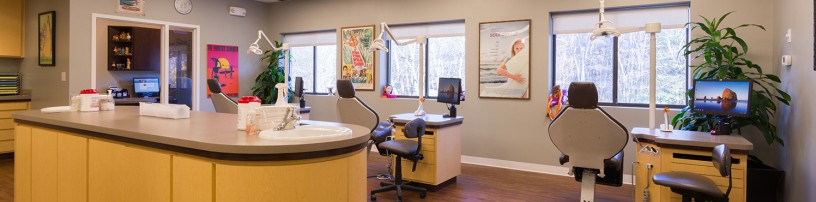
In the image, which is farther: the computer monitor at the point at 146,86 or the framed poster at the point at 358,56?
the computer monitor at the point at 146,86

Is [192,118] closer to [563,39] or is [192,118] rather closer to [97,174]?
[97,174]

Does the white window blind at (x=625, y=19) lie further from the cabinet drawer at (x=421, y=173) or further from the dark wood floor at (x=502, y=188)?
the cabinet drawer at (x=421, y=173)

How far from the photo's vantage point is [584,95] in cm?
338

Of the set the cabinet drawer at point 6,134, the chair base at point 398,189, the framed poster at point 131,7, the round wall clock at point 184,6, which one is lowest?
the chair base at point 398,189

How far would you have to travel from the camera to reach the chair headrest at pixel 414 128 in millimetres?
4113

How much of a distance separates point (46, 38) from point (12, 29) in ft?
2.29

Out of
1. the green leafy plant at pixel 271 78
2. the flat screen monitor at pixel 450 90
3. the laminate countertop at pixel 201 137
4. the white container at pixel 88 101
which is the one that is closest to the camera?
the laminate countertop at pixel 201 137

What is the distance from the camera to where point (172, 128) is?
2.60 m

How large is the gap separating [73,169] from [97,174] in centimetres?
33

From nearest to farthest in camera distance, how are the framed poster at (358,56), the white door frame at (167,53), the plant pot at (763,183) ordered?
1. the plant pot at (763,183)
2. the white door frame at (167,53)
3. the framed poster at (358,56)

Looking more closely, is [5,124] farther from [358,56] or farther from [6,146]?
[358,56]

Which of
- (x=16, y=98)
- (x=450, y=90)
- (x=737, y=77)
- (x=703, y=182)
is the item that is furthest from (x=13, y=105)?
(x=737, y=77)

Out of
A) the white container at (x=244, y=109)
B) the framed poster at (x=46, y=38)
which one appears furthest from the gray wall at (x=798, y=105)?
the framed poster at (x=46, y=38)

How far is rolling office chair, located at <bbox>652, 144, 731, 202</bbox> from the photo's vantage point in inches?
106
